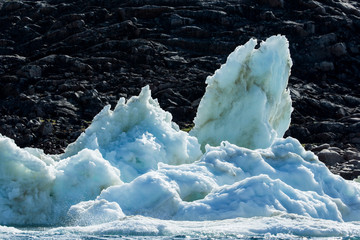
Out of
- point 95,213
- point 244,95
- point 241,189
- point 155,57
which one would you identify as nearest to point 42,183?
point 95,213

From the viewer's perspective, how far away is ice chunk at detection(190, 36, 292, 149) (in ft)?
83.4

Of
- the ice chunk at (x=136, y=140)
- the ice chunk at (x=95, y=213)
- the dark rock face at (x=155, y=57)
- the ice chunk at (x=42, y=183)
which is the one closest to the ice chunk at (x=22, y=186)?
the ice chunk at (x=42, y=183)

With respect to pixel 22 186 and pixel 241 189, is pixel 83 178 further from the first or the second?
pixel 241 189

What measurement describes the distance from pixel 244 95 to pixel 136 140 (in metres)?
5.93

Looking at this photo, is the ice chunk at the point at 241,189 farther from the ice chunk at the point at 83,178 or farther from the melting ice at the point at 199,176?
the ice chunk at the point at 83,178

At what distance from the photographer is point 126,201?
16.5m

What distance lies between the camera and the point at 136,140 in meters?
22.2

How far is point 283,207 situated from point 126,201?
418 cm

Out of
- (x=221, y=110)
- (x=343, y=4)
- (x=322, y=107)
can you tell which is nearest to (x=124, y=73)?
(x=322, y=107)

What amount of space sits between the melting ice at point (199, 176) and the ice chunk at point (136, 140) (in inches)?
1.6

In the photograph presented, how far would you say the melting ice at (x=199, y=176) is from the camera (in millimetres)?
15492

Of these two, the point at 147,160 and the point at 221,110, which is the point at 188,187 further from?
the point at 221,110

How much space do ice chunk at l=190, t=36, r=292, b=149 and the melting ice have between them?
0.04 meters

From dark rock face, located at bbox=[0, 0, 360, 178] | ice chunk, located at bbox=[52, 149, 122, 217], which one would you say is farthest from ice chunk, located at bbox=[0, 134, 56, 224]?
dark rock face, located at bbox=[0, 0, 360, 178]
